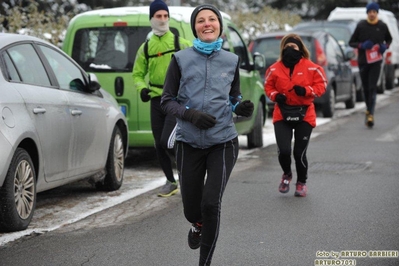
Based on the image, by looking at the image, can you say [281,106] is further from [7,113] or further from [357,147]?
[357,147]

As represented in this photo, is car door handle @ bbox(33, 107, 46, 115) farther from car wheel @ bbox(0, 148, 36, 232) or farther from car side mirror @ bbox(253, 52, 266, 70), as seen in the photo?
car side mirror @ bbox(253, 52, 266, 70)

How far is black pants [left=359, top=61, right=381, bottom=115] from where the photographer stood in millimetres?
16531

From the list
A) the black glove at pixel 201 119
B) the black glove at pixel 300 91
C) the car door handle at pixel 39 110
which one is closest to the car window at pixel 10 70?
the car door handle at pixel 39 110

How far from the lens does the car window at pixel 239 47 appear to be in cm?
1308

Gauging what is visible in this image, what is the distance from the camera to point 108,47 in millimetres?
11805

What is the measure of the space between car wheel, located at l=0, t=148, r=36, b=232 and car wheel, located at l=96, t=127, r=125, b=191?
6.32 feet

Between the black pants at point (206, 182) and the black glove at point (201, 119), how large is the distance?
255 millimetres

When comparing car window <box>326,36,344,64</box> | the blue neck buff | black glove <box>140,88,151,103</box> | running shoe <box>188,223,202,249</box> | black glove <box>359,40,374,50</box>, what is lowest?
car window <box>326,36,344,64</box>

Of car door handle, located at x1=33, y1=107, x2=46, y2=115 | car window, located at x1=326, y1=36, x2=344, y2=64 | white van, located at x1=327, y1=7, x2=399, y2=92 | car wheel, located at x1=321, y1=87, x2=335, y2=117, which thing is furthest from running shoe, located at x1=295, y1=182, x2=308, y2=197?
white van, located at x1=327, y1=7, x2=399, y2=92

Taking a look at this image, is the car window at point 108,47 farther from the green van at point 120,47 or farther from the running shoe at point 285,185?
the running shoe at point 285,185

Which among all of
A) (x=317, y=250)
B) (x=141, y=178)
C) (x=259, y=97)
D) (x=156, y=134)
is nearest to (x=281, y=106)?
(x=156, y=134)

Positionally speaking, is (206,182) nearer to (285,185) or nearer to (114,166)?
(285,185)

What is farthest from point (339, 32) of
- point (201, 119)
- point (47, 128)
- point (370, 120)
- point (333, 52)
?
point (201, 119)

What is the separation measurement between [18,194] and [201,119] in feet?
7.78
